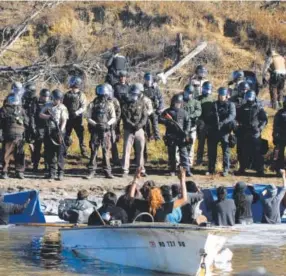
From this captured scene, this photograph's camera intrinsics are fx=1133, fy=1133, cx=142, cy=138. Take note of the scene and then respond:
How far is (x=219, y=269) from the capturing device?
20.5m

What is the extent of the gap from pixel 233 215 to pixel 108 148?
19.3 feet

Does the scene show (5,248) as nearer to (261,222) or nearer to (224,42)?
(261,222)

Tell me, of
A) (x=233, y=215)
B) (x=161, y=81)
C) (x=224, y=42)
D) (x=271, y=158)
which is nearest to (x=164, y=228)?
(x=233, y=215)

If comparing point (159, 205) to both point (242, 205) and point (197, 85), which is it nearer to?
point (242, 205)

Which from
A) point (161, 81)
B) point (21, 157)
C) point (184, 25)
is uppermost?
point (184, 25)

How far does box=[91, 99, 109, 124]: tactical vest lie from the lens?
28.1 meters

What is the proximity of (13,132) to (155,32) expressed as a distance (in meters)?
21.9

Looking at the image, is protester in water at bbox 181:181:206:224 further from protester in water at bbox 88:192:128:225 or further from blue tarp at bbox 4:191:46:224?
blue tarp at bbox 4:191:46:224

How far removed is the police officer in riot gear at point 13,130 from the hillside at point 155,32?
49.3ft

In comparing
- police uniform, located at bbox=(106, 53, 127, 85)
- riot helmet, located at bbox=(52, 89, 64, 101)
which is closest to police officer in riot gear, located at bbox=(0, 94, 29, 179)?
riot helmet, located at bbox=(52, 89, 64, 101)

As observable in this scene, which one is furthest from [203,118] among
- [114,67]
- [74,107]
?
[74,107]

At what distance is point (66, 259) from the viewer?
848 inches

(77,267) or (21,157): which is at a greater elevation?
(21,157)

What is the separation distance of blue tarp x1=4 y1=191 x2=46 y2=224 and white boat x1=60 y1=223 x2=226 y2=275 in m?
4.35
